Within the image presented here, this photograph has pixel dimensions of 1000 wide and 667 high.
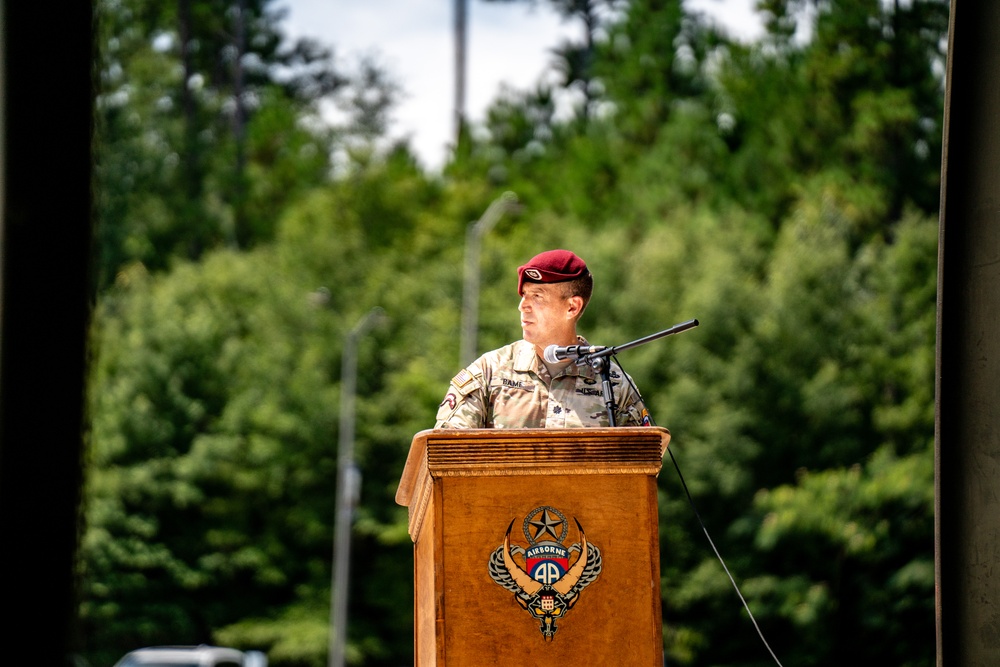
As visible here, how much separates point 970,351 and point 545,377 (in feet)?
4.74

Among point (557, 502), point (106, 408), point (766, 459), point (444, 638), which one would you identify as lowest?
point (444, 638)

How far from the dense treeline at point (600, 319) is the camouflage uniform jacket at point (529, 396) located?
81.5 ft

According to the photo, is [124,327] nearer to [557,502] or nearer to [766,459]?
[766,459]

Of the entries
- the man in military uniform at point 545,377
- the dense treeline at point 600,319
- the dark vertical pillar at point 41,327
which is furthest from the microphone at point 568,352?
the dense treeline at point 600,319

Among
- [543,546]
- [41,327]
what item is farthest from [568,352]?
[41,327]

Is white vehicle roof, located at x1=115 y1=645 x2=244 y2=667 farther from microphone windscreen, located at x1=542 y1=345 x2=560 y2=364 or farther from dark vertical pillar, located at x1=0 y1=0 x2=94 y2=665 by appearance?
dark vertical pillar, located at x1=0 y1=0 x2=94 y2=665

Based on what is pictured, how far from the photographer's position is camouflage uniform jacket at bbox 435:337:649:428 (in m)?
4.57

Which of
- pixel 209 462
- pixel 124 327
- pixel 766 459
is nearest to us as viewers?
pixel 766 459

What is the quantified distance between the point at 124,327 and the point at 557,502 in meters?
39.4

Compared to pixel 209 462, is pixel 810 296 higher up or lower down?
higher up

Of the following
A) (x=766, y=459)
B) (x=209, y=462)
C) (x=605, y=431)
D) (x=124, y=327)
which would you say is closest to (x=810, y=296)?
(x=766, y=459)

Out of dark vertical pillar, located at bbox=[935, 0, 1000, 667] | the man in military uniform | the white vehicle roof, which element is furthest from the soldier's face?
the white vehicle roof

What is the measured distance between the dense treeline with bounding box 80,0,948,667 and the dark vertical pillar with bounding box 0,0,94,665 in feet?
89.5

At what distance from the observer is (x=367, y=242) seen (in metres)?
48.5
